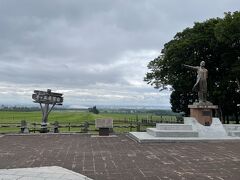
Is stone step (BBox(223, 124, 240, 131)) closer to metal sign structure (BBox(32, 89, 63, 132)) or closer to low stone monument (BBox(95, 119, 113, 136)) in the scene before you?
low stone monument (BBox(95, 119, 113, 136))

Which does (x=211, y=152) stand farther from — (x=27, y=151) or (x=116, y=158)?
(x=27, y=151)

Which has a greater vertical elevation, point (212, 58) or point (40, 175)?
point (212, 58)

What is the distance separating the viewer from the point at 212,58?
32.9m

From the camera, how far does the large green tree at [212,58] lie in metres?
28.9

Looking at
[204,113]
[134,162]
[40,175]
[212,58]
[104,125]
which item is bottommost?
[134,162]

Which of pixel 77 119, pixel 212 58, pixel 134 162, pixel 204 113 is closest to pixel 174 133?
pixel 204 113

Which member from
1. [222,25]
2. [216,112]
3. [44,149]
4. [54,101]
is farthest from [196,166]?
[216,112]

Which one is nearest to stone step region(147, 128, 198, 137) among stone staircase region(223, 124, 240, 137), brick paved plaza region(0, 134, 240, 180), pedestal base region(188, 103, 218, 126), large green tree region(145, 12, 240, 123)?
pedestal base region(188, 103, 218, 126)

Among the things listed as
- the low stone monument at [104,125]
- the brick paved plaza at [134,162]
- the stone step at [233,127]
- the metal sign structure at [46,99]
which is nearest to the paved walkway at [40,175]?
the brick paved plaza at [134,162]

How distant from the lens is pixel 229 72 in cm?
3069

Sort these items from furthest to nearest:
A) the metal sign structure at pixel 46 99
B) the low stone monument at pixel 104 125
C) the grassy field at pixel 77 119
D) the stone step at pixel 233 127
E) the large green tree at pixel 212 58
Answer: the grassy field at pixel 77 119
the large green tree at pixel 212 58
the metal sign structure at pixel 46 99
the low stone monument at pixel 104 125
the stone step at pixel 233 127

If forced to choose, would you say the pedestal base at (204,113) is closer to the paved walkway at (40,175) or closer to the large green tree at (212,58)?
the large green tree at (212,58)

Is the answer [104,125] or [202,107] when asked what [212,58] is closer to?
[202,107]

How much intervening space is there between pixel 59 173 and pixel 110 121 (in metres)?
12.7
